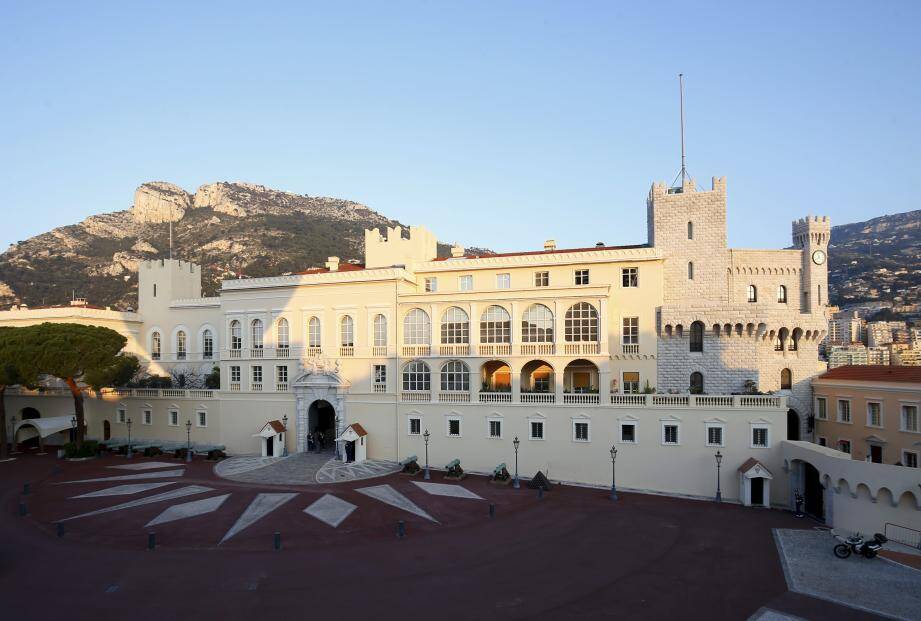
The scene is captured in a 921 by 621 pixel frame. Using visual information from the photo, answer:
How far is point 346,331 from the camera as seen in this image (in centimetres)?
4225

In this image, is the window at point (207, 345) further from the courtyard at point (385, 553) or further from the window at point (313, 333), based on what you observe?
the courtyard at point (385, 553)

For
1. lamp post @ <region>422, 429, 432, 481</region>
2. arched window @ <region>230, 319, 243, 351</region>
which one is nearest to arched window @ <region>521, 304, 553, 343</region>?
lamp post @ <region>422, 429, 432, 481</region>

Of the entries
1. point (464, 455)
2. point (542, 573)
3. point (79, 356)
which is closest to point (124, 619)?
point (542, 573)

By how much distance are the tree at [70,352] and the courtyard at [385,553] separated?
10.3 meters

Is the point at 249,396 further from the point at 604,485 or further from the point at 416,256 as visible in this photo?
the point at 604,485

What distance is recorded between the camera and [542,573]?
814 inches

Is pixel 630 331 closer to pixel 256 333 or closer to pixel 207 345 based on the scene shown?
pixel 256 333

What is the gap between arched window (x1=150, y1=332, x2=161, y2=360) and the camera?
53.8 meters

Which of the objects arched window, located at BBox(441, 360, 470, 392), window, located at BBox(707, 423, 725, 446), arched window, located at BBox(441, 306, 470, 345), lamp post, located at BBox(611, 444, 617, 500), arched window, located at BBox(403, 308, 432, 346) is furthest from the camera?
arched window, located at BBox(403, 308, 432, 346)

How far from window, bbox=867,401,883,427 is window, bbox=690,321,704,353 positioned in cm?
1163

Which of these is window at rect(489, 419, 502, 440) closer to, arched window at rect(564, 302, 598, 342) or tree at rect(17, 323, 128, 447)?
arched window at rect(564, 302, 598, 342)

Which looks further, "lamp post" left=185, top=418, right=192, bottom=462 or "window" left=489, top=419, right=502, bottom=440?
"lamp post" left=185, top=418, right=192, bottom=462

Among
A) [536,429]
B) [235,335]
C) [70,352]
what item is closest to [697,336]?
[536,429]

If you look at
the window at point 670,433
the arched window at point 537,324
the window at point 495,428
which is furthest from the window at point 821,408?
the window at point 495,428
